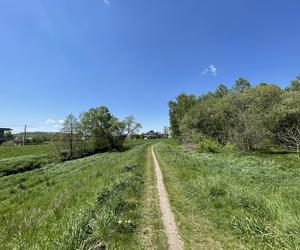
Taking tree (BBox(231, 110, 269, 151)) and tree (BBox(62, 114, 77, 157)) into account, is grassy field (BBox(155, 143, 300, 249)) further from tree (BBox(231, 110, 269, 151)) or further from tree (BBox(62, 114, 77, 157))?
tree (BBox(62, 114, 77, 157))

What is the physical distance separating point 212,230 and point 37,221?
16.6ft

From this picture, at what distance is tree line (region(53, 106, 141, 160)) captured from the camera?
1786 inches

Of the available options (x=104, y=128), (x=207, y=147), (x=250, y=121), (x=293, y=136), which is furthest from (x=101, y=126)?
(x=293, y=136)

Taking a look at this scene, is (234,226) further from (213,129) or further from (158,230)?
(213,129)

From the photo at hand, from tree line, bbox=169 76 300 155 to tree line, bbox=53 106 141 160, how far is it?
16711 mm

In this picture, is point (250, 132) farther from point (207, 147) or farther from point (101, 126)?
point (101, 126)

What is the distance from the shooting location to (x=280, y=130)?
121ft

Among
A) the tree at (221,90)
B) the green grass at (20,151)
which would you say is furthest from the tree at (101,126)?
the tree at (221,90)

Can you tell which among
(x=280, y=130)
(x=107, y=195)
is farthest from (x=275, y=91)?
(x=107, y=195)

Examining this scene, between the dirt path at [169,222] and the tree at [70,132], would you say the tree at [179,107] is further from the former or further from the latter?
the dirt path at [169,222]

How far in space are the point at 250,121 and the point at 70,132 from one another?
108ft

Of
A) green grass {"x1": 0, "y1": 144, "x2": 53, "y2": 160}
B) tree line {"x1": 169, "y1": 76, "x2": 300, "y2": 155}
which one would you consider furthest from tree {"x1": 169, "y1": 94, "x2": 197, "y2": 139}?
green grass {"x1": 0, "y1": 144, "x2": 53, "y2": 160}

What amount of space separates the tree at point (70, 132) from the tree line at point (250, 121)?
23.2 metres

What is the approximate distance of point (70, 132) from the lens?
155 feet
